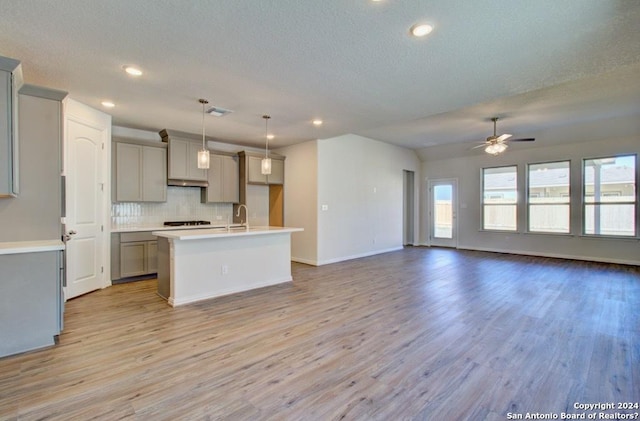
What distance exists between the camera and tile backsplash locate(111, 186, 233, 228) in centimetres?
538

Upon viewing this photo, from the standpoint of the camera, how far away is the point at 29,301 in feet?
8.70

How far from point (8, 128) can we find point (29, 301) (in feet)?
4.97

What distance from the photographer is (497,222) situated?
8258 millimetres

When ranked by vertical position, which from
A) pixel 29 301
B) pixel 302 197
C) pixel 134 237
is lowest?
pixel 29 301

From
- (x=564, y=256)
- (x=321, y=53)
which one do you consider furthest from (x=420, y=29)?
(x=564, y=256)

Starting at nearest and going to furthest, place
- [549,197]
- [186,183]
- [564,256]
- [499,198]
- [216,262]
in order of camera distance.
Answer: [216,262]
[186,183]
[564,256]
[549,197]
[499,198]

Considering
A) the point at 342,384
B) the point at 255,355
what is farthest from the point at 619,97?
the point at 255,355

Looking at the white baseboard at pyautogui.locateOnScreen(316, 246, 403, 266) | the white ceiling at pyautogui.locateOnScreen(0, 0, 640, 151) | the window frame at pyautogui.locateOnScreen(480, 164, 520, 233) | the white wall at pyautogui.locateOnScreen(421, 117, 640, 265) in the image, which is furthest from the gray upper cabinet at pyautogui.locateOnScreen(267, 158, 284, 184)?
the window frame at pyautogui.locateOnScreen(480, 164, 520, 233)

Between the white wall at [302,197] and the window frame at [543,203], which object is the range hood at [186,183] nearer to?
the white wall at [302,197]

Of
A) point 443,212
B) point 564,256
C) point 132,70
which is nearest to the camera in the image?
point 132,70

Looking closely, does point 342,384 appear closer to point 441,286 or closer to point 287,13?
point 287,13

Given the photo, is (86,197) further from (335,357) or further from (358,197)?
(358,197)

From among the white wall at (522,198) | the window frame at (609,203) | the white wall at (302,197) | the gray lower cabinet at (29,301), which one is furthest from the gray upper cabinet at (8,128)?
the window frame at (609,203)

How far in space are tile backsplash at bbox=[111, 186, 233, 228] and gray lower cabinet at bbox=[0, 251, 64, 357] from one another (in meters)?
Result: 2.70
